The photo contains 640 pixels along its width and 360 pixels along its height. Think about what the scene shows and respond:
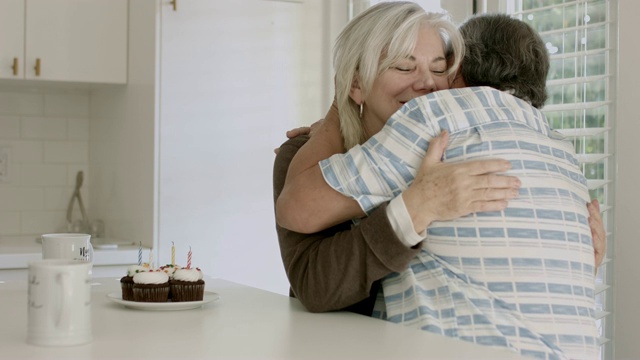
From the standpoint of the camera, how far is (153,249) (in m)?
3.40

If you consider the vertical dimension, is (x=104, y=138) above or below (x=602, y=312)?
above

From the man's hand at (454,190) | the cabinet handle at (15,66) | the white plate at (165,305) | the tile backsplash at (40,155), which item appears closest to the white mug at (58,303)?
the white plate at (165,305)

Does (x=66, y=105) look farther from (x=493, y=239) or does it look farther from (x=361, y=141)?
(x=493, y=239)

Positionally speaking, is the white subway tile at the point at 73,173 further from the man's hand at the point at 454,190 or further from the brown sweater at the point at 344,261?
the man's hand at the point at 454,190

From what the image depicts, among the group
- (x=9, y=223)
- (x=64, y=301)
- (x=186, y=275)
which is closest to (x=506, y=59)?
(x=186, y=275)

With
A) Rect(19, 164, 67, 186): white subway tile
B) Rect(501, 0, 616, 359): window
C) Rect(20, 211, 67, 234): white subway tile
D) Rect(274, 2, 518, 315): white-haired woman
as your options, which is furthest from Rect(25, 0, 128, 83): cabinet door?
Rect(274, 2, 518, 315): white-haired woman

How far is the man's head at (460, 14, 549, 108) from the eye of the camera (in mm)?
1890

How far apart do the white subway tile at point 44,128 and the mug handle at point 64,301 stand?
282 centimetres

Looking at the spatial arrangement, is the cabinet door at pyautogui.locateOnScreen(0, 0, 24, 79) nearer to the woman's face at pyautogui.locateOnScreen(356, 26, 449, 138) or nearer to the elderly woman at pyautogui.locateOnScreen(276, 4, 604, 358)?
the woman's face at pyautogui.locateOnScreen(356, 26, 449, 138)

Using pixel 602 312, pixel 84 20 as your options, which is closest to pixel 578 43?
pixel 602 312

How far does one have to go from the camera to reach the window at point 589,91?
93.7 inches

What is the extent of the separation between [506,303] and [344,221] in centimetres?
35

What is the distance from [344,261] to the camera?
1.74 meters

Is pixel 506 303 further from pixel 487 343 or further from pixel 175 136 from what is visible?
pixel 175 136
